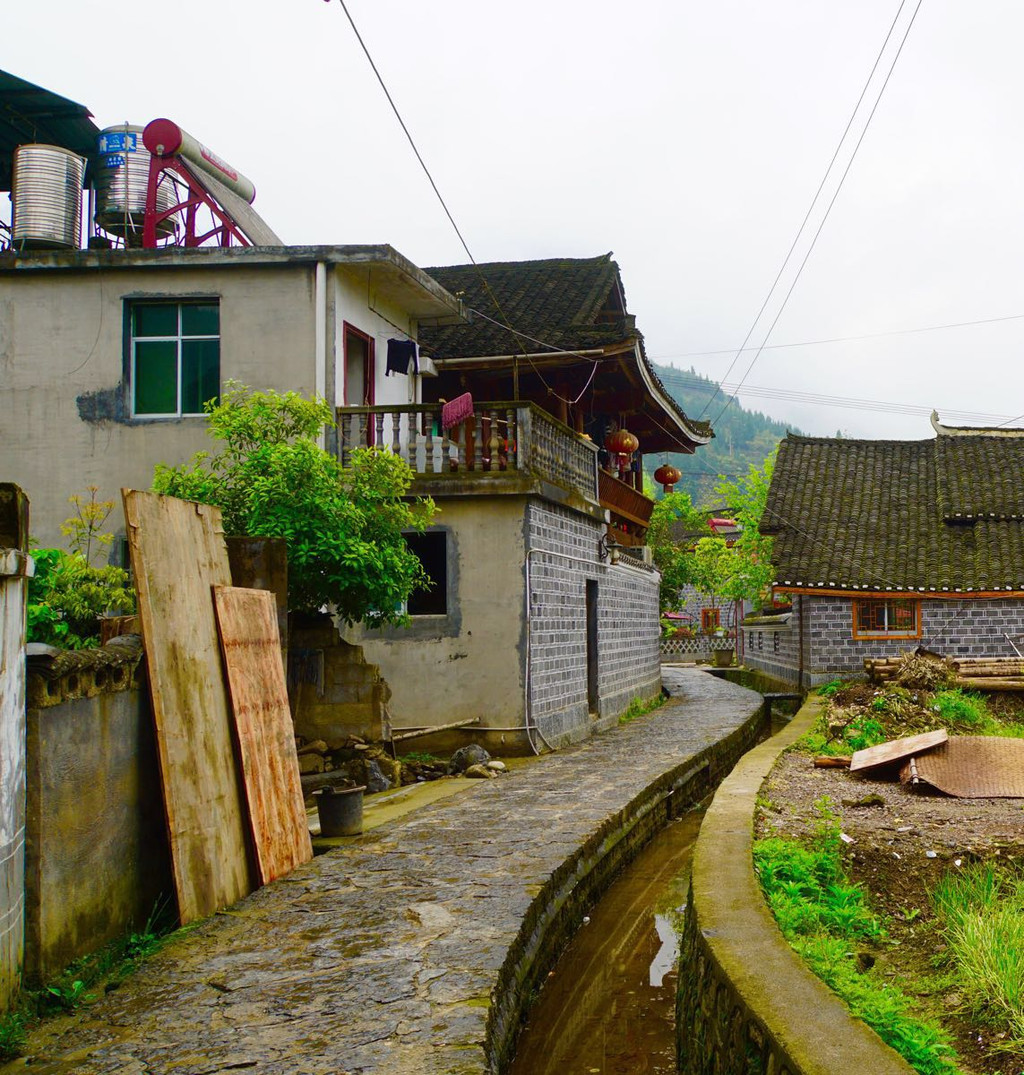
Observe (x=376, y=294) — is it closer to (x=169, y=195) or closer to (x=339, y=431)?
(x=339, y=431)

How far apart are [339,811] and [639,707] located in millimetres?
12517

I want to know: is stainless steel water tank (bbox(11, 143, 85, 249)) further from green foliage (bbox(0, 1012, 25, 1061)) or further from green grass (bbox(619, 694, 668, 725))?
green foliage (bbox(0, 1012, 25, 1061))

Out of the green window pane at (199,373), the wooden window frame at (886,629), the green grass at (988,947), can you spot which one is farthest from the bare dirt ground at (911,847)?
the wooden window frame at (886,629)

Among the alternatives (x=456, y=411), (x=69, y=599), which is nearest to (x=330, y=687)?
(x=69, y=599)

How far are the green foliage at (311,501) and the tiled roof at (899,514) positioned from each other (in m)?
12.6

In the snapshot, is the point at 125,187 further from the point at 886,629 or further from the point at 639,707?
the point at 886,629

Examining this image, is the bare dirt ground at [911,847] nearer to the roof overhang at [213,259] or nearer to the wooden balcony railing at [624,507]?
the roof overhang at [213,259]

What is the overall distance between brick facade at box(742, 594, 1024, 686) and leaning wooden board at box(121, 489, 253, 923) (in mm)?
16527

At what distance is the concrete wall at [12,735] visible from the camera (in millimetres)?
4621

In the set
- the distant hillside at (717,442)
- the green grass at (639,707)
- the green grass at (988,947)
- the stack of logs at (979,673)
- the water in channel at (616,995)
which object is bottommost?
the water in channel at (616,995)

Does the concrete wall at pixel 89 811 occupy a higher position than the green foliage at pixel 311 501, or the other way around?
the green foliage at pixel 311 501

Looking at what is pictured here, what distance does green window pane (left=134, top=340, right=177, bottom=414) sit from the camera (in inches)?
531

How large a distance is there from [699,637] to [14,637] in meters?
40.7

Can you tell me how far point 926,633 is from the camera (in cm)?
2155
